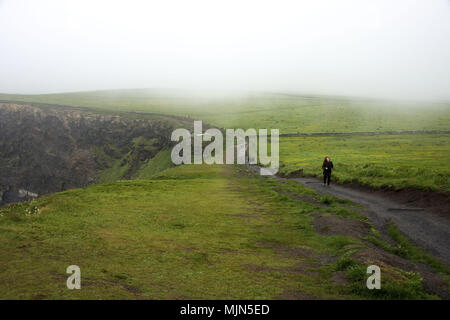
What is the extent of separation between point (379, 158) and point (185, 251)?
5632 centimetres

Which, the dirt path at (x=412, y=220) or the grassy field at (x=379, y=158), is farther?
the grassy field at (x=379, y=158)

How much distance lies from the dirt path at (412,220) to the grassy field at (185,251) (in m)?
1.94

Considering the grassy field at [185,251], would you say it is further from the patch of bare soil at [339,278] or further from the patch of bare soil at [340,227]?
the patch of bare soil at [340,227]

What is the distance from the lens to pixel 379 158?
6456cm

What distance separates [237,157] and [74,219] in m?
58.3

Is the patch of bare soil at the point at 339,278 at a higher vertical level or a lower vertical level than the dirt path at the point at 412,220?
higher

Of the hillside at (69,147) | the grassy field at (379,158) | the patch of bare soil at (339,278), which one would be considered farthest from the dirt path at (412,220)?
the hillside at (69,147)

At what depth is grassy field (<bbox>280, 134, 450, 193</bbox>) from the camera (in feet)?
119

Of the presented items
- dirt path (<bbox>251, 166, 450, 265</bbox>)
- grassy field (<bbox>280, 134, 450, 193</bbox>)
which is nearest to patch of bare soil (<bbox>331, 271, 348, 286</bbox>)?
dirt path (<bbox>251, 166, 450, 265</bbox>)

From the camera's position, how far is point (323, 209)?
28297 mm

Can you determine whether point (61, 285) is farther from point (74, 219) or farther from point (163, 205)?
point (163, 205)

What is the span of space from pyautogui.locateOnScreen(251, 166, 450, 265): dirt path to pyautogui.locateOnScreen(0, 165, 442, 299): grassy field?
1.94 meters

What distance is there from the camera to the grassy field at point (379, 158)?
119ft

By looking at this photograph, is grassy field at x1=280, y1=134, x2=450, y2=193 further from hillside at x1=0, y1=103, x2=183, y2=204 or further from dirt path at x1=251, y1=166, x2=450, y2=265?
hillside at x1=0, y1=103, x2=183, y2=204
